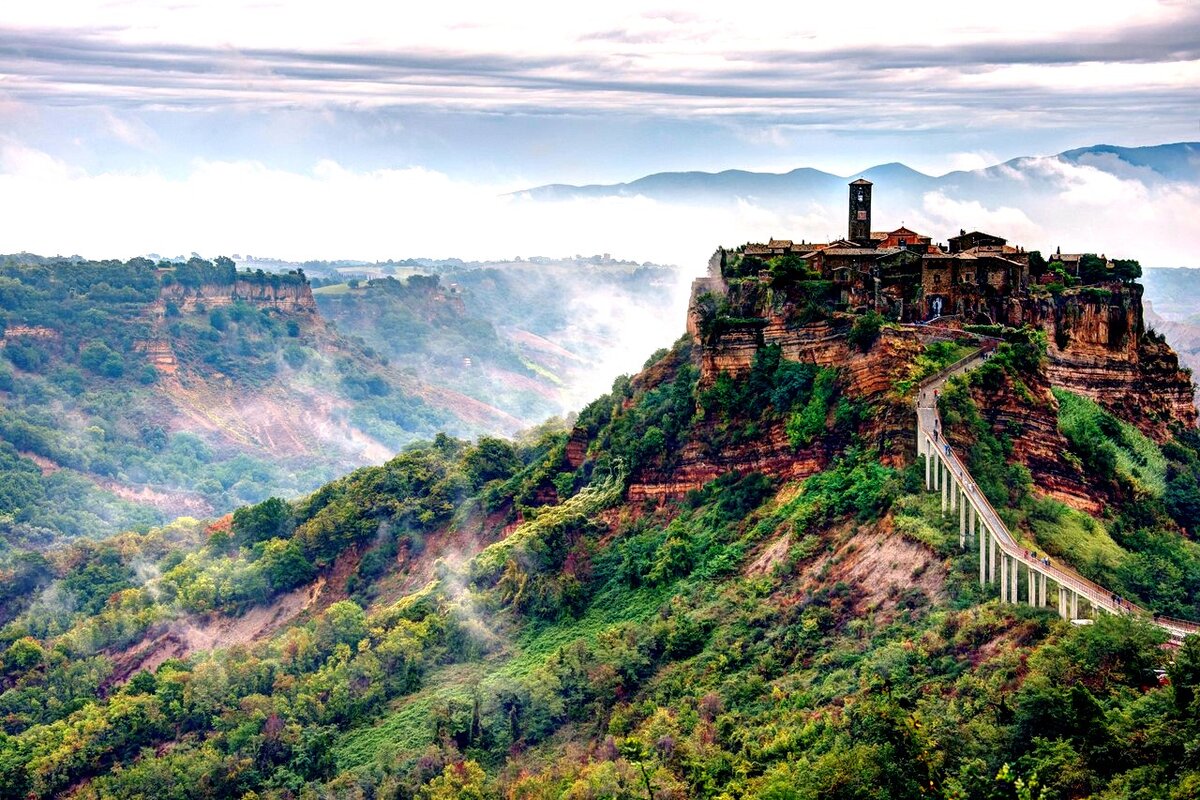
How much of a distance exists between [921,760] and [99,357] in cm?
13638

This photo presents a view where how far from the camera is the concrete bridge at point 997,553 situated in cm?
4359

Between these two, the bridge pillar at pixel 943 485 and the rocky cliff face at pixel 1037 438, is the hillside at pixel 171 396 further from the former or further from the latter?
the bridge pillar at pixel 943 485

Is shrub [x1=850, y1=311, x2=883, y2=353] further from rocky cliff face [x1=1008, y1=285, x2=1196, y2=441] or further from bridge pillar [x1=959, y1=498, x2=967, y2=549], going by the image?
bridge pillar [x1=959, y1=498, x2=967, y2=549]

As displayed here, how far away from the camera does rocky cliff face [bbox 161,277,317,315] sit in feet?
592

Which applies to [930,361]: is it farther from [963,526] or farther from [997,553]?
[997,553]

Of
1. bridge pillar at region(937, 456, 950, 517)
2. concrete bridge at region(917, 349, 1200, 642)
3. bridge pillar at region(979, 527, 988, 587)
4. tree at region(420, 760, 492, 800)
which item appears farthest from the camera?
tree at region(420, 760, 492, 800)

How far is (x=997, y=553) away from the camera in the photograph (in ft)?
154

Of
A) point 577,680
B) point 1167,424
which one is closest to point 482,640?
point 577,680

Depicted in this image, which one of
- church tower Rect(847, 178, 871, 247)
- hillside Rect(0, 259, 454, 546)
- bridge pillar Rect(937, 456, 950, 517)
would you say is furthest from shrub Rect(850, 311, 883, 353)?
hillside Rect(0, 259, 454, 546)

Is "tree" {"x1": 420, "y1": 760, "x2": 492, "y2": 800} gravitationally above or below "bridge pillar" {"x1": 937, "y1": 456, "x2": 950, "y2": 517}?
below

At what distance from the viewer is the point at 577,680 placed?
2282 inches

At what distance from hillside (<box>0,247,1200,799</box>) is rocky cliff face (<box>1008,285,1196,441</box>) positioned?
0.60 feet

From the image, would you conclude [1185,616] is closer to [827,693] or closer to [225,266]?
[827,693]

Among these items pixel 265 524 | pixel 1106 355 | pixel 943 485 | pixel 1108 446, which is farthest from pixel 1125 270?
pixel 265 524
